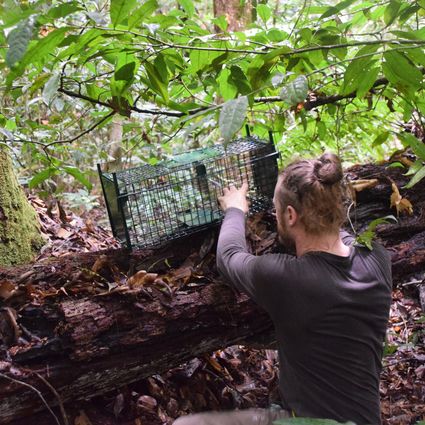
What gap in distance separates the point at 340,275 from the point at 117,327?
932 millimetres

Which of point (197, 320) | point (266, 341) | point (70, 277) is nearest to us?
point (197, 320)

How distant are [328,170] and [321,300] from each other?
50cm

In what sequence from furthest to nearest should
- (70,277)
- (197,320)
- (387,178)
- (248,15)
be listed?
(248,15) < (387,178) < (70,277) < (197,320)

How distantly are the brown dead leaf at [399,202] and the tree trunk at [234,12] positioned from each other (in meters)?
2.48

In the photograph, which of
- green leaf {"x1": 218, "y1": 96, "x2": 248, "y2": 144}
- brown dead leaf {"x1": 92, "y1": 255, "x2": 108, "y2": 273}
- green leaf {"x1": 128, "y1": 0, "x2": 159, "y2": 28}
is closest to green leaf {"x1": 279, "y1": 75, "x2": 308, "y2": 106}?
green leaf {"x1": 218, "y1": 96, "x2": 248, "y2": 144}

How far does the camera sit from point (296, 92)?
1.23 meters

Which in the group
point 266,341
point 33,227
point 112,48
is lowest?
point 266,341

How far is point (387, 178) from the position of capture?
281cm

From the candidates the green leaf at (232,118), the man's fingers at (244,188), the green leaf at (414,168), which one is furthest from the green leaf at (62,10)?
the green leaf at (414,168)

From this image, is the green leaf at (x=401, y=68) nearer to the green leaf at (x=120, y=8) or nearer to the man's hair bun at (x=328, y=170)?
the man's hair bun at (x=328, y=170)

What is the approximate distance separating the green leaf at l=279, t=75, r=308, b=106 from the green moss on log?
204cm

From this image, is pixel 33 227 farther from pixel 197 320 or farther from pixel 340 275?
pixel 340 275

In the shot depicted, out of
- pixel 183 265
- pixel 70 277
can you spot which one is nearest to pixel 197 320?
pixel 183 265

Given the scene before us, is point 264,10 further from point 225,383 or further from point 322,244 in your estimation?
point 225,383
